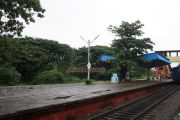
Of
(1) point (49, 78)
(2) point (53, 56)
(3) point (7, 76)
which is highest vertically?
(2) point (53, 56)

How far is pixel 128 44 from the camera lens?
3080 centimetres

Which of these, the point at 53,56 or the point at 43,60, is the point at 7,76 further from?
the point at 53,56

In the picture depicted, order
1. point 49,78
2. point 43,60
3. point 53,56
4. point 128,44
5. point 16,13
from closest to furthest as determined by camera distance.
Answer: point 16,13 < point 128,44 < point 49,78 < point 43,60 < point 53,56

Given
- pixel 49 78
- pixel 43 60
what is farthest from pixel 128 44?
pixel 43 60

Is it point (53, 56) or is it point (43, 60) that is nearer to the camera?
point (43, 60)

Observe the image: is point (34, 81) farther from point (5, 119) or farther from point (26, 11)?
point (5, 119)

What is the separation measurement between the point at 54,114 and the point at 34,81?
27106mm

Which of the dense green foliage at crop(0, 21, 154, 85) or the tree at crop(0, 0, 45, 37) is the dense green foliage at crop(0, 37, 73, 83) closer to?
the dense green foliage at crop(0, 21, 154, 85)

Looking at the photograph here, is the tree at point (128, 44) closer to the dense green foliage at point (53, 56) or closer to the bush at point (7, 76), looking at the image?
the dense green foliage at point (53, 56)

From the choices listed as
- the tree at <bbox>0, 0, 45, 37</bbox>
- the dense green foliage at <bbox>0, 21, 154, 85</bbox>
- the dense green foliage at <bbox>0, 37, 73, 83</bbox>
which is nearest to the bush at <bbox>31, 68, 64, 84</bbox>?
the dense green foliage at <bbox>0, 21, 154, 85</bbox>

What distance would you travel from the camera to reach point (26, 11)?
12.9 m

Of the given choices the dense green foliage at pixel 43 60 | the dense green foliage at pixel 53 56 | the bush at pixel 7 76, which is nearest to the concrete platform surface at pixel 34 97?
the dense green foliage at pixel 53 56

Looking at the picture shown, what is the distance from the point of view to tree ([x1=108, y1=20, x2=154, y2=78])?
1221 inches

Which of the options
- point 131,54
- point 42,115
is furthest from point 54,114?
point 131,54
